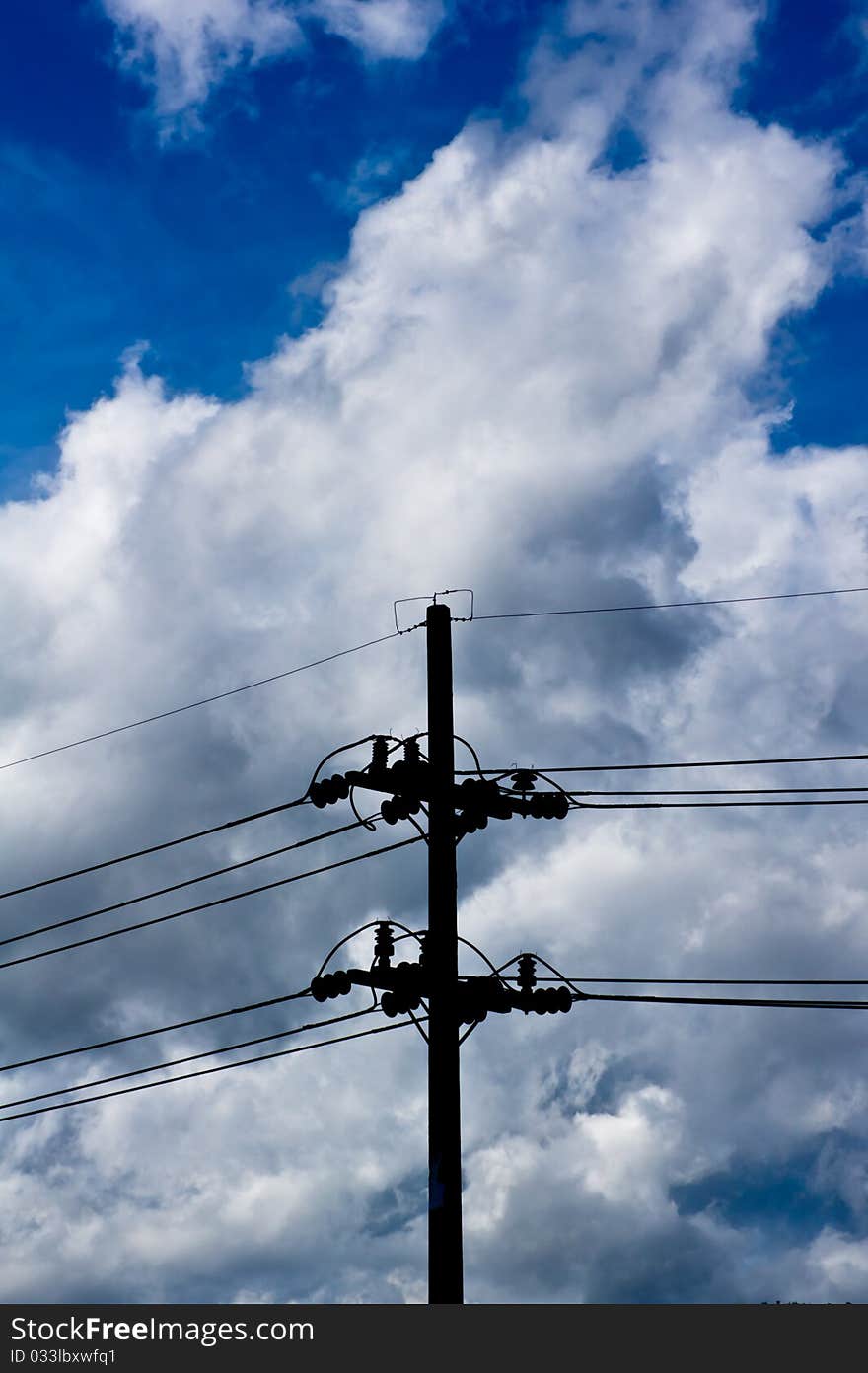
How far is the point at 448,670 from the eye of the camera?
19.5 meters

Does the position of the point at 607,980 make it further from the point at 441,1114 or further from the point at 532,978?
the point at 441,1114

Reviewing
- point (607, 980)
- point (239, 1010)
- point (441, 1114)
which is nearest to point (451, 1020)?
point (441, 1114)

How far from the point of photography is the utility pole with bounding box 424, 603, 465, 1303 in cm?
1661

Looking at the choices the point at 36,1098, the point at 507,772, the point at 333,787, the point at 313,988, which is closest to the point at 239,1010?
the point at 313,988

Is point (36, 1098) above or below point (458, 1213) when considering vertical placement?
above

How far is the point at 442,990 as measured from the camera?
58.5ft

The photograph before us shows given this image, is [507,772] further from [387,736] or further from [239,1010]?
[239,1010]

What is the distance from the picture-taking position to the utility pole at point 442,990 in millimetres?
16609

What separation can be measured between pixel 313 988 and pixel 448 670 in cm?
413

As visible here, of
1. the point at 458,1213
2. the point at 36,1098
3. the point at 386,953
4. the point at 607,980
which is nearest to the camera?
the point at 458,1213

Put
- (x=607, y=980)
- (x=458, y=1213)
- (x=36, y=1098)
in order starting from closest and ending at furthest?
(x=458, y=1213) → (x=607, y=980) → (x=36, y=1098)
